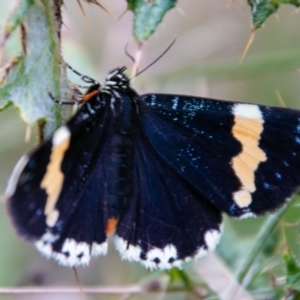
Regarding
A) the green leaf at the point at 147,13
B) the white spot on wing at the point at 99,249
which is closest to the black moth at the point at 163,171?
the white spot on wing at the point at 99,249

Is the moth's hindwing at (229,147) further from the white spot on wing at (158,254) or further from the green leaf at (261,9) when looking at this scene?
the green leaf at (261,9)

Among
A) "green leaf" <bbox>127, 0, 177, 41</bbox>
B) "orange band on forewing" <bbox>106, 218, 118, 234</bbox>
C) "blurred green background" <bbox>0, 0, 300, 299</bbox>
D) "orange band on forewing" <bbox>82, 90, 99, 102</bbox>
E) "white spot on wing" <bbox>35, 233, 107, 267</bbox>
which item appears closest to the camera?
"green leaf" <bbox>127, 0, 177, 41</bbox>

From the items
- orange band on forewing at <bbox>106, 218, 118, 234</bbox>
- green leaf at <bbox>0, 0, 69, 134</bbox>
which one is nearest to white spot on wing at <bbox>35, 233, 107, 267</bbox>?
orange band on forewing at <bbox>106, 218, 118, 234</bbox>

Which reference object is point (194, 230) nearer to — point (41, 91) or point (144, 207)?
point (144, 207)

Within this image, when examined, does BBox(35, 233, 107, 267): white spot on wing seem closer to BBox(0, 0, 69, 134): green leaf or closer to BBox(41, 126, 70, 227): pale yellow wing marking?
BBox(41, 126, 70, 227): pale yellow wing marking

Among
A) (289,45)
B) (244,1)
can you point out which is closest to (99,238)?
(244,1)

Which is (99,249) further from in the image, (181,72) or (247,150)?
(181,72)
